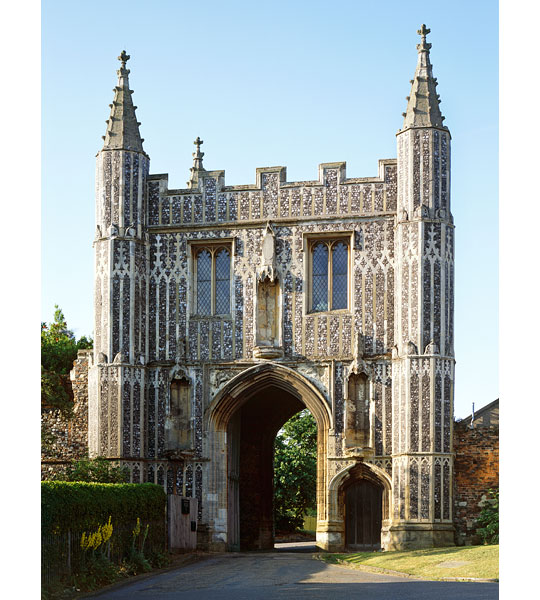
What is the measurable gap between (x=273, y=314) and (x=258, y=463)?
6139 millimetres

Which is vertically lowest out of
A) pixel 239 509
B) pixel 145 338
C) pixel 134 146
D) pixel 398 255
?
pixel 239 509

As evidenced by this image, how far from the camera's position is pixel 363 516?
26453 mm

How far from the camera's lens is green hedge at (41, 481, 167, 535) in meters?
16.1

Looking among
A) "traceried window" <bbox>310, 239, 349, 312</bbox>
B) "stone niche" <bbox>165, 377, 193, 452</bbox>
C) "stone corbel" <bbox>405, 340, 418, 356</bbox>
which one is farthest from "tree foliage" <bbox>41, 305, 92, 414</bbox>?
"stone corbel" <bbox>405, 340, 418, 356</bbox>

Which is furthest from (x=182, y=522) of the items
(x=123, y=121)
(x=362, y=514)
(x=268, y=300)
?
(x=123, y=121)


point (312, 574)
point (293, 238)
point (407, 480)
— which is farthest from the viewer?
point (293, 238)

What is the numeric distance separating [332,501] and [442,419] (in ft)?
10.6

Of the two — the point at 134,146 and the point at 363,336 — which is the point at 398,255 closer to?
the point at 363,336

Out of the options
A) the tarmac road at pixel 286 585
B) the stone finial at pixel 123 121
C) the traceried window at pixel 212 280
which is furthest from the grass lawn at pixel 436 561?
the stone finial at pixel 123 121

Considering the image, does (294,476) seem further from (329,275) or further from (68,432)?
(329,275)

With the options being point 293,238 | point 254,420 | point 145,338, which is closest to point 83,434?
point 145,338

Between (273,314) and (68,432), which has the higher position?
(273,314)

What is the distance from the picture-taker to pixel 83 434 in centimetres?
2769

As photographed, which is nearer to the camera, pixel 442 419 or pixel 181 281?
pixel 442 419
